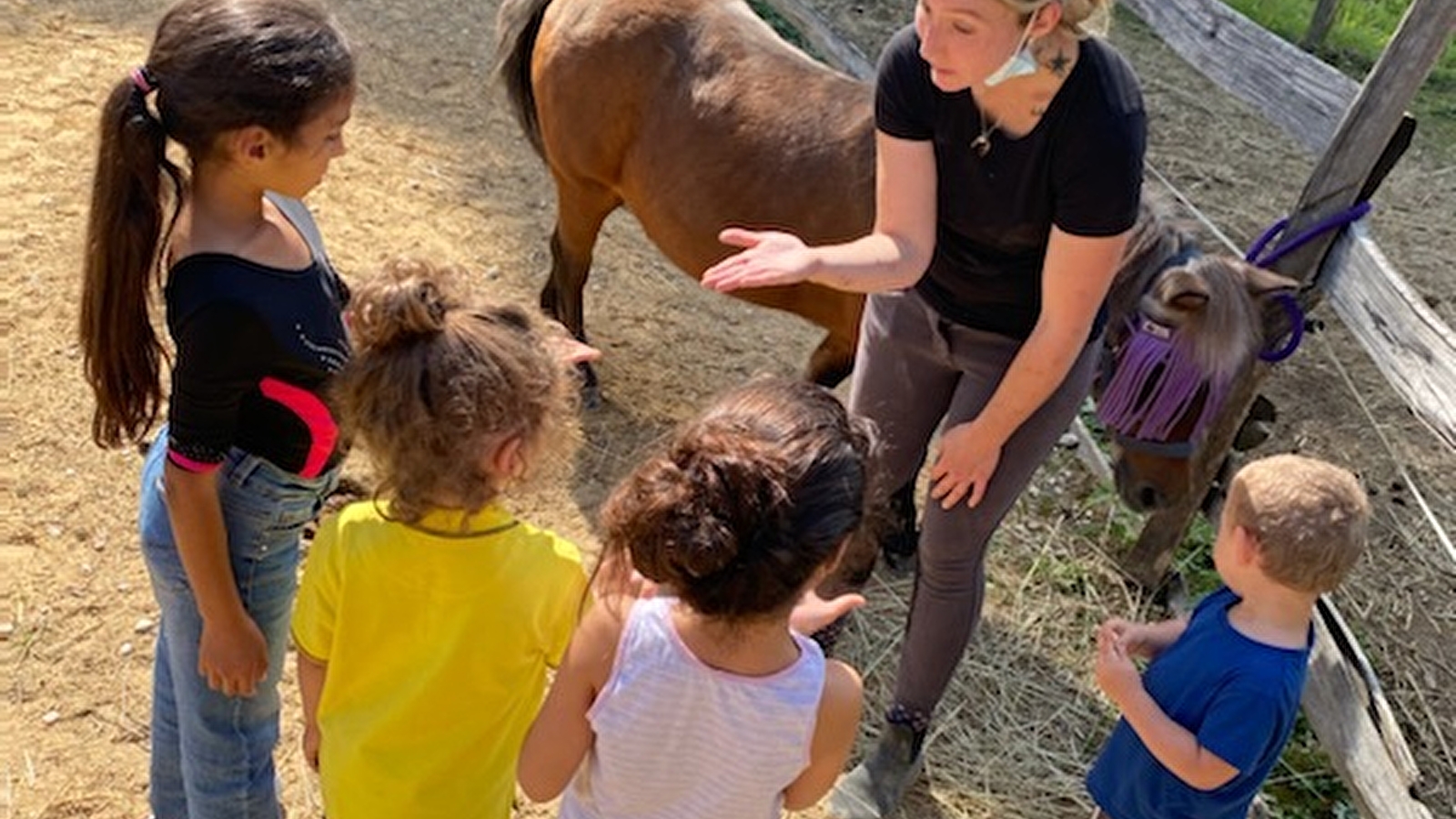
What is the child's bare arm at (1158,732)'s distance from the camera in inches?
81.3

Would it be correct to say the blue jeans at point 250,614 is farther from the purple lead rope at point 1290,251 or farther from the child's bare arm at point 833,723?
the purple lead rope at point 1290,251

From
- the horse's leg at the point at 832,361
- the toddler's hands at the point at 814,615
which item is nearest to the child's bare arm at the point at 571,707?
the toddler's hands at the point at 814,615

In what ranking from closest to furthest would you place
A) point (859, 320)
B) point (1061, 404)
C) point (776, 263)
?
point (776, 263) → point (1061, 404) → point (859, 320)

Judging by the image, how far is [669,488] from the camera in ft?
4.96

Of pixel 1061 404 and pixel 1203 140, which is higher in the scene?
pixel 1061 404

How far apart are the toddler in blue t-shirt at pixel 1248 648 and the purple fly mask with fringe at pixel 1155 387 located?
1.09m

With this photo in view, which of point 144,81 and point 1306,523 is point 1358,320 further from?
point 144,81

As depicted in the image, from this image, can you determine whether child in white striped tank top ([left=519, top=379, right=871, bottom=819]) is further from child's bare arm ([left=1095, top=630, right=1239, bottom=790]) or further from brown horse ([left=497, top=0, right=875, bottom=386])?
brown horse ([left=497, top=0, right=875, bottom=386])

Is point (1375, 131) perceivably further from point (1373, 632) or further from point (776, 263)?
point (776, 263)

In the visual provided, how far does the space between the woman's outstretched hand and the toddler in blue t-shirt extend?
82 centimetres

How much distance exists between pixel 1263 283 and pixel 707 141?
1688 millimetres

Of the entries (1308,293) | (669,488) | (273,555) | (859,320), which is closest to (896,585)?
(859,320)

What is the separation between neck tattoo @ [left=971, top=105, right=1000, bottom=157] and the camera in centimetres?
227

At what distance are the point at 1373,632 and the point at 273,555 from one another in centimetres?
330
